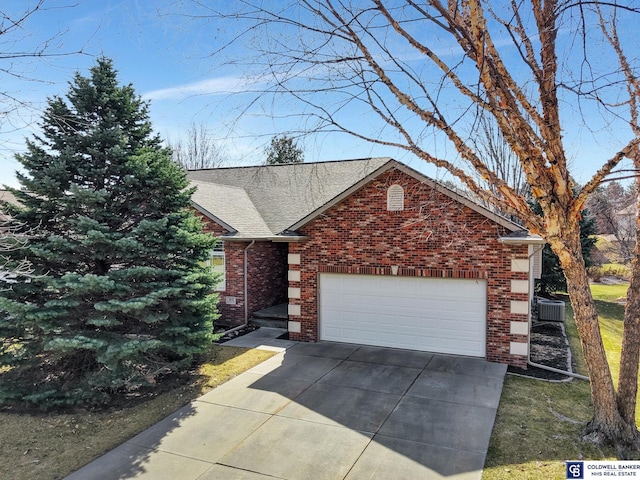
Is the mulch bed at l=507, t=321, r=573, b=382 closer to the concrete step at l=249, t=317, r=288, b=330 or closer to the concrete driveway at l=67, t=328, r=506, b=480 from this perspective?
the concrete driveway at l=67, t=328, r=506, b=480

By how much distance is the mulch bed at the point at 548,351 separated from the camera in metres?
8.94

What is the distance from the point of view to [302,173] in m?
17.1

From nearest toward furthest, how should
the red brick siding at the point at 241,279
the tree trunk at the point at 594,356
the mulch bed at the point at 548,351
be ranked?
the tree trunk at the point at 594,356 < the mulch bed at the point at 548,351 < the red brick siding at the point at 241,279

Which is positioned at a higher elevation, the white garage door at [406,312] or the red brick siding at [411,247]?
the red brick siding at [411,247]

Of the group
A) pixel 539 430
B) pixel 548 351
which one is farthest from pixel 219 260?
pixel 539 430

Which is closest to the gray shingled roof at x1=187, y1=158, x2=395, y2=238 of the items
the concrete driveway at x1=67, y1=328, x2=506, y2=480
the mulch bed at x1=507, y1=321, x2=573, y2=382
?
the concrete driveway at x1=67, y1=328, x2=506, y2=480

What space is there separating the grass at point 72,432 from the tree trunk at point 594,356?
20.9 ft

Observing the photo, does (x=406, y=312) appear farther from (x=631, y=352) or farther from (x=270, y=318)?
(x=631, y=352)

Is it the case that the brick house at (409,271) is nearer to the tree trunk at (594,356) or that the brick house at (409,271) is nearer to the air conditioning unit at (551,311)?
the tree trunk at (594,356)

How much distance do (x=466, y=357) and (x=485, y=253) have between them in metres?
2.41

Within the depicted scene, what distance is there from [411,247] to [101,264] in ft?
22.0

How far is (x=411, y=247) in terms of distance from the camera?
1018 centimetres

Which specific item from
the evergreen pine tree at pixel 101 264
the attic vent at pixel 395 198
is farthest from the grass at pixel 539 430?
the evergreen pine tree at pixel 101 264

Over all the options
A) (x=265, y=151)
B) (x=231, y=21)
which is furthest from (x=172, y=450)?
(x=231, y=21)
